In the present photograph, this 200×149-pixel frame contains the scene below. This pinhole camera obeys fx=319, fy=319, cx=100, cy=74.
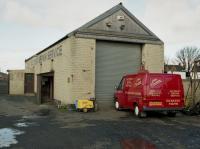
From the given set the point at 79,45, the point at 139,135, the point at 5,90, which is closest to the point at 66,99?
the point at 79,45

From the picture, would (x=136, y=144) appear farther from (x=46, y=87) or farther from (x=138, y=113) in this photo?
(x=46, y=87)

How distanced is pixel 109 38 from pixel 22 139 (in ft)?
40.2

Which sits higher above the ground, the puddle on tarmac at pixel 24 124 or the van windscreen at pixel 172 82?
the van windscreen at pixel 172 82

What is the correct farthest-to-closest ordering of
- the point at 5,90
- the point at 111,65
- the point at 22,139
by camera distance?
the point at 5,90
the point at 111,65
the point at 22,139

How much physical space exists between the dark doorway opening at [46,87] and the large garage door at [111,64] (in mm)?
5748

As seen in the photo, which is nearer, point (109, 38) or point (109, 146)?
point (109, 146)

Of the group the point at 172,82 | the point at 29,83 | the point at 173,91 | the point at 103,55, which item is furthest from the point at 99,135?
the point at 29,83

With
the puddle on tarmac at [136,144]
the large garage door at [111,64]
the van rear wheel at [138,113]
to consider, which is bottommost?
the puddle on tarmac at [136,144]

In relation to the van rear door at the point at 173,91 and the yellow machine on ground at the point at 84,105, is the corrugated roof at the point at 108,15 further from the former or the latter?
the van rear door at the point at 173,91

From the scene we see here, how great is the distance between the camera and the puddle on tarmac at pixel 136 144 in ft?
28.5

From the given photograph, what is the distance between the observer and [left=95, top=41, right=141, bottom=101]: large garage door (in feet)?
68.6

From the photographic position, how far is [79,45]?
1980cm

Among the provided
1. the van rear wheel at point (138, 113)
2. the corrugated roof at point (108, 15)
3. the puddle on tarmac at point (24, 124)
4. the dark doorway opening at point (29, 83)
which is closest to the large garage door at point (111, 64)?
the corrugated roof at point (108, 15)

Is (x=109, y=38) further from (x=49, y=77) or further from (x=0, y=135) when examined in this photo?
(x=0, y=135)
